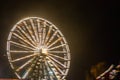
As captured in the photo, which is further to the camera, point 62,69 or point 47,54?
point 62,69

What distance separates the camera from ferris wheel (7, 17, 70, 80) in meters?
16.7

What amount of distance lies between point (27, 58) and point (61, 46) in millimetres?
1810

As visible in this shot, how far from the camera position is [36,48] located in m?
17.3

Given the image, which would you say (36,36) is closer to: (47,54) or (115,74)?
(47,54)

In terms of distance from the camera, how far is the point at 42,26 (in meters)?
17.9

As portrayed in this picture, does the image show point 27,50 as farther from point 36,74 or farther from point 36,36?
point 36,74

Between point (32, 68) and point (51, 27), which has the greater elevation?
point (51, 27)

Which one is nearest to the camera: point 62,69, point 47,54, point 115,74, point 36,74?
point 115,74

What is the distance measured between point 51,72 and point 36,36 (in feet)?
6.14

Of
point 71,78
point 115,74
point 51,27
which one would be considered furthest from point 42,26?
point 115,74

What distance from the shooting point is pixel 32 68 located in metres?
15.7

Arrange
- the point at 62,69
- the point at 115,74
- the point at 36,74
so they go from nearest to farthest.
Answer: the point at 115,74
the point at 36,74
the point at 62,69

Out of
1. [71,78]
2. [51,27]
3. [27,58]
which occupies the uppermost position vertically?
[51,27]

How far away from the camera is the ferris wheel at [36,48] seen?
16.7 metres
